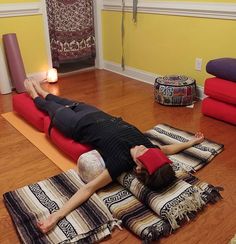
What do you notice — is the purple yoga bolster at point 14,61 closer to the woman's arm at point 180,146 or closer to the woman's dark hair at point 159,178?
the woman's arm at point 180,146

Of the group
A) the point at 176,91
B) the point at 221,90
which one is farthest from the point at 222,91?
the point at 176,91

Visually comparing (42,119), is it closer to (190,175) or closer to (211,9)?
(190,175)

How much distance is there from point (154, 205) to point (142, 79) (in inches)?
93.7

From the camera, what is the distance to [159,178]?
4.82 ft

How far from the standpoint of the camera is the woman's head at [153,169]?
1448 millimetres

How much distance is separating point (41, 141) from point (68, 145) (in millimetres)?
398

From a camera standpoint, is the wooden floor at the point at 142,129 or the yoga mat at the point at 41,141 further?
the yoga mat at the point at 41,141

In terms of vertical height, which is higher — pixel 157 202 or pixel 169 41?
pixel 169 41

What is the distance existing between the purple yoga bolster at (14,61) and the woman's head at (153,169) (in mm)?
2210

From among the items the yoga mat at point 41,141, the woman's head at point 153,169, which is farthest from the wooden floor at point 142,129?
the woman's head at point 153,169

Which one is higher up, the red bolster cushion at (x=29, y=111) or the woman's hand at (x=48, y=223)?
the red bolster cushion at (x=29, y=111)

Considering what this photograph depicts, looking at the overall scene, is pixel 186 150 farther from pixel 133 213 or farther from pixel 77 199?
pixel 77 199

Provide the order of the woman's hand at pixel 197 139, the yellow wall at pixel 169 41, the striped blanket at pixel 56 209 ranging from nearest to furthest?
the striped blanket at pixel 56 209 < the woman's hand at pixel 197 139 < the yellow wall at pixel 169 41

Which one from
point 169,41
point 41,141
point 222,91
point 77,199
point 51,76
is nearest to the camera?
point 77,199
